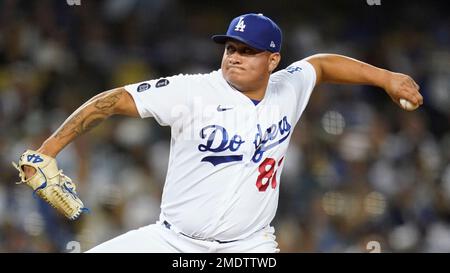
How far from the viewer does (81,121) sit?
10.2ft

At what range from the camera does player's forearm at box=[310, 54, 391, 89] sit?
357 centimetres

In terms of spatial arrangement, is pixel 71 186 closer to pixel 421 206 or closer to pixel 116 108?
A: pixel 116 108

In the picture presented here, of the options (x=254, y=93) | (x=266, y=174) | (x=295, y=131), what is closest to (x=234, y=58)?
(x=254, y=93)

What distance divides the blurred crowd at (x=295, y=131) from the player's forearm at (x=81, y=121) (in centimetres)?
183

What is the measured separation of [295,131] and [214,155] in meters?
2.09

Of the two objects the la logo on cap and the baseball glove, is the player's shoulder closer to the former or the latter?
the la logo on cap

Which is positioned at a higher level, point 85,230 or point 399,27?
point 399,27

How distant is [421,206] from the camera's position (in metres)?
5.29

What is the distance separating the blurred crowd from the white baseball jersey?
5.47ft

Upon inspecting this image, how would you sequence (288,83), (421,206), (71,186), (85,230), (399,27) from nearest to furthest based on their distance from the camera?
(71,186)
(288,83)
(85,230)
(421,206)
(399,27)

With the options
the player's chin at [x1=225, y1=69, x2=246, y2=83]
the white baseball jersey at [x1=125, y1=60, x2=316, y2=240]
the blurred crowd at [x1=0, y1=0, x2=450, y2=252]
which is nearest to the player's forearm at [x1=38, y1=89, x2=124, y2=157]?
the white baseball jersey at [x1=125, y1=60, x2=316, y2=240]

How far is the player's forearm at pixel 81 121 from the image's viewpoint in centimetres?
308
